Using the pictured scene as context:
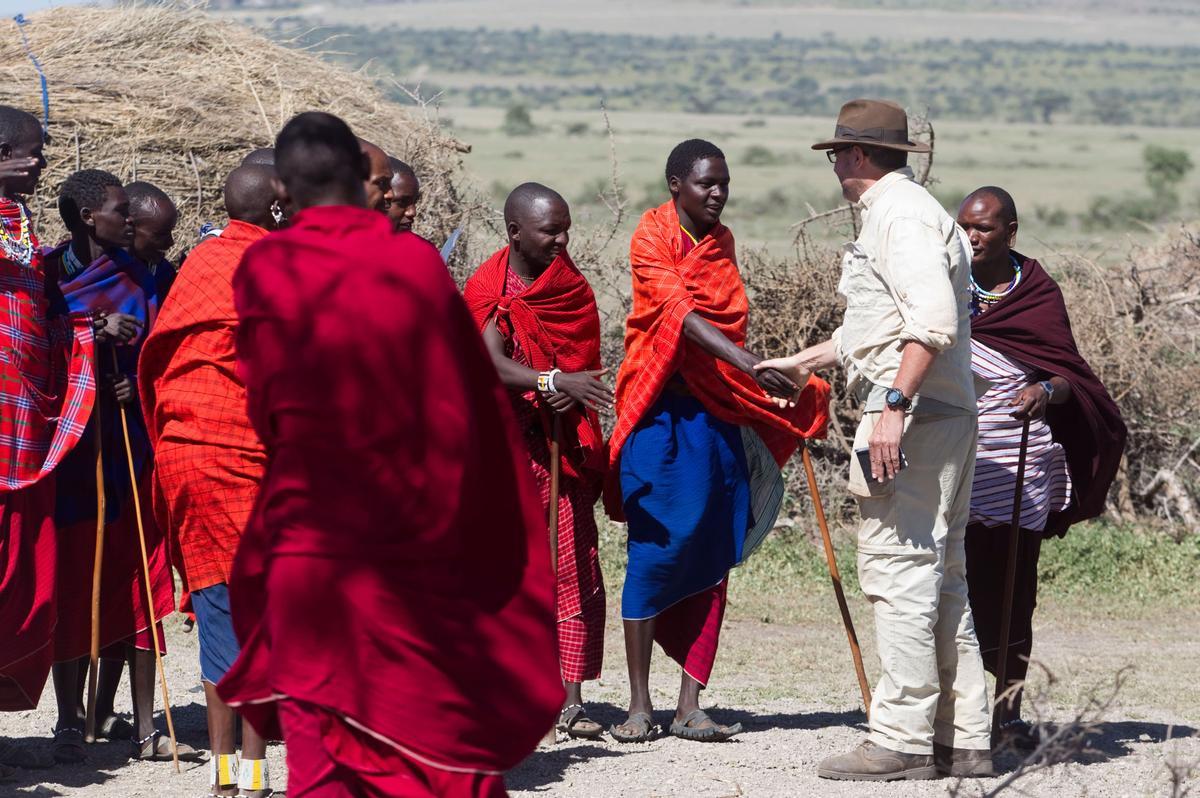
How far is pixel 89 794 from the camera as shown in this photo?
5.68 metres

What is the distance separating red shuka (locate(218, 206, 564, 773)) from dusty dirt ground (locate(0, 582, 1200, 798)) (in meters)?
1.20

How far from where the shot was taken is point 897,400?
5.43 m

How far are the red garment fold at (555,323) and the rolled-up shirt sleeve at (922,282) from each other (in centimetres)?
145

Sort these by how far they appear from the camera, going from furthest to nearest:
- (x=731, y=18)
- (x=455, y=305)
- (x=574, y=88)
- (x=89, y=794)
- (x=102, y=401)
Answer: (x=731, y=18) < (x=574, y=88) < (x=102, y=401) < (x=89, y=794) < (x=455, y=305)

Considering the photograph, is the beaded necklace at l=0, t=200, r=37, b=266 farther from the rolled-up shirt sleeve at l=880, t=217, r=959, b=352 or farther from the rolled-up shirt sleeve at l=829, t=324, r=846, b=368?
the rolled-up shirt sleeve at l=880, t=217, r=959, b=352

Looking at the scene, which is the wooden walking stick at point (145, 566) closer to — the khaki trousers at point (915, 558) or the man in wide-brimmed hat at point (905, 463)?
the man in wide-brimmed hat at point (905, 463)

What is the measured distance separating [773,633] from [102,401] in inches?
159

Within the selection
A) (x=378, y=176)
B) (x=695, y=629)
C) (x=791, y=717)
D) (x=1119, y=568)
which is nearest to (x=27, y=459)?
(x=378, y=176)

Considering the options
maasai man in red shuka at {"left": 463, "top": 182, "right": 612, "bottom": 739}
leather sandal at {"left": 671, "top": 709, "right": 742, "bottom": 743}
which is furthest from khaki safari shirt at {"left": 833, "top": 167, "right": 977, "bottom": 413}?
leather sandal at {"left": 671, "top": 709, "right": 742, "bottom": 743}

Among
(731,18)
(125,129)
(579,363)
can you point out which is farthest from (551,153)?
(731,18)

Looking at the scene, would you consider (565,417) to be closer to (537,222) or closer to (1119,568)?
(537,222)

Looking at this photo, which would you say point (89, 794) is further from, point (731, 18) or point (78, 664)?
point (731, 18)

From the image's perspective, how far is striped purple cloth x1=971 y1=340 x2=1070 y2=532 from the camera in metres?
6.27

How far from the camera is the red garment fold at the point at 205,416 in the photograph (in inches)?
206
